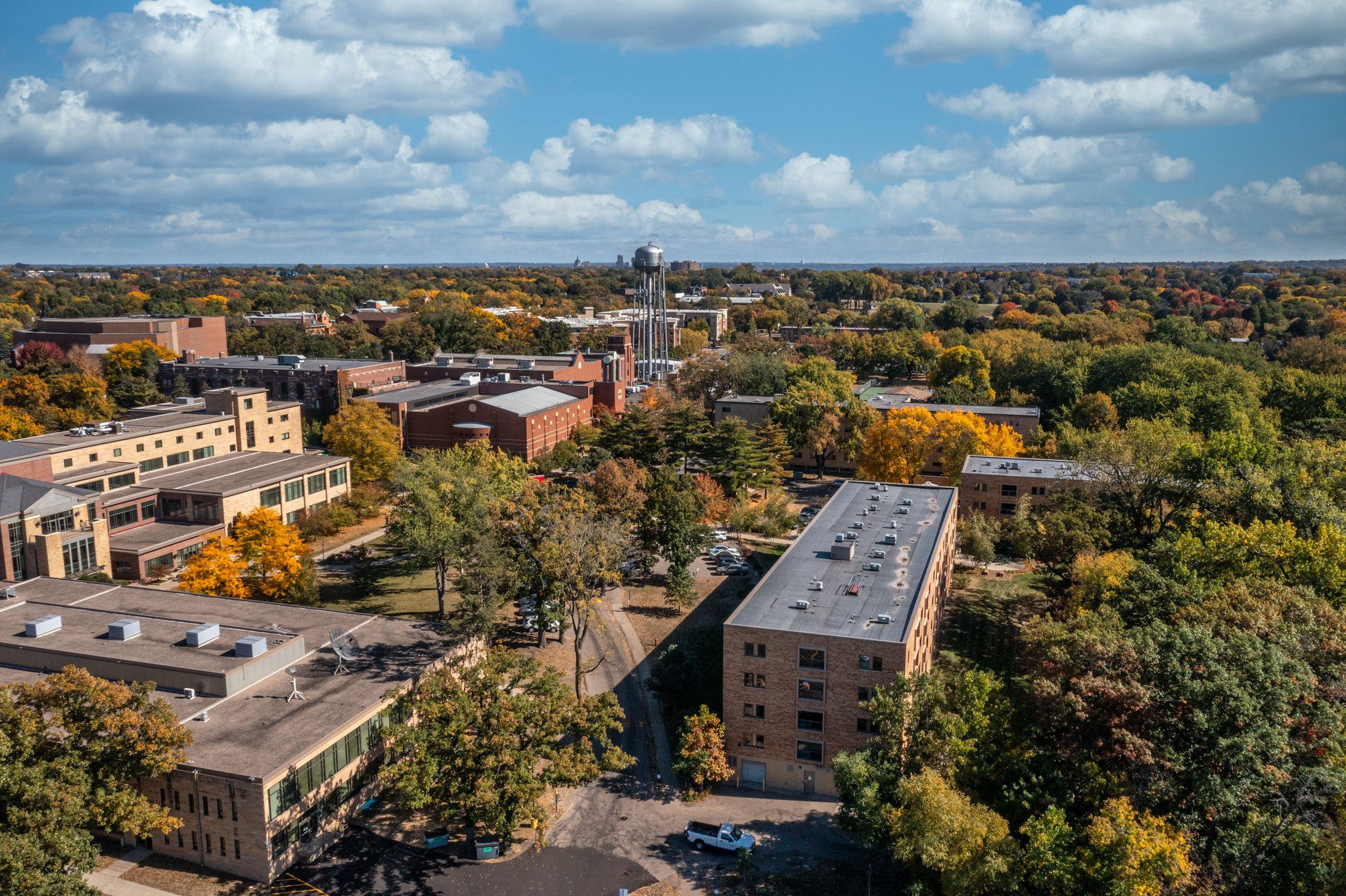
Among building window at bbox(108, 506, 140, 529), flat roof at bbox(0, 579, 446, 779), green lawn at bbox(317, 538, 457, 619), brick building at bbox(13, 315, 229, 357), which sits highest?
brick building at bbox(13, 315, 229, 357)

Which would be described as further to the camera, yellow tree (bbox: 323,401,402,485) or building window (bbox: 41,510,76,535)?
yellow tree (bbox: 323,401,402,485)

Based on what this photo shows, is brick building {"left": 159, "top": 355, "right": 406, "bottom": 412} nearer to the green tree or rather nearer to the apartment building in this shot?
the apartment building

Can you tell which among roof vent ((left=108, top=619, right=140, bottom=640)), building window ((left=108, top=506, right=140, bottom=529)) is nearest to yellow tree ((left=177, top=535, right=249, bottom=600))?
roof vent ((left=108, top=619, right=140, bottom=640))

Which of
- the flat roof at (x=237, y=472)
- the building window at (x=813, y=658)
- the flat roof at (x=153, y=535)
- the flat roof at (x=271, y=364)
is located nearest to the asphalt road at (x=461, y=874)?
the building window at (x=813, y=658)

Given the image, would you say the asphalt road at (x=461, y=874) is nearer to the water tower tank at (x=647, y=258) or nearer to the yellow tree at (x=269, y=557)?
the yellow tree at (x=269, y=557)

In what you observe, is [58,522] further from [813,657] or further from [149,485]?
[813,657]

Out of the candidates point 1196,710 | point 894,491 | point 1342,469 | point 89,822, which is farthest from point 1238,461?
point 89,822

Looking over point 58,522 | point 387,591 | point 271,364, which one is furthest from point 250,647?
point 271,364
